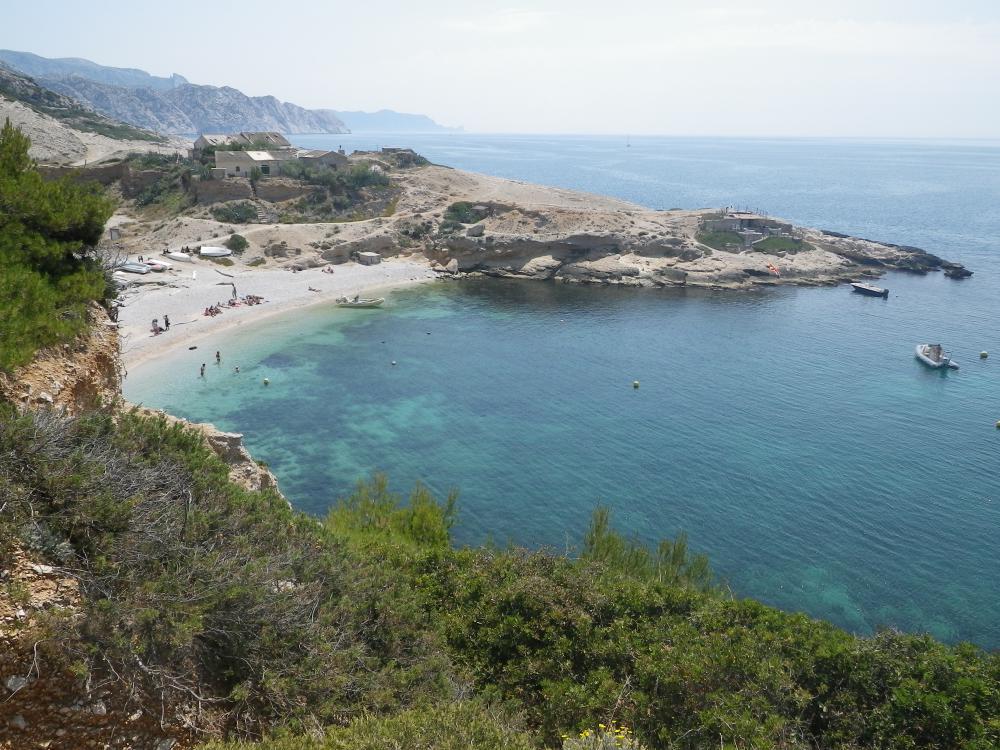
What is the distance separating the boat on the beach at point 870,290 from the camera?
67875mm

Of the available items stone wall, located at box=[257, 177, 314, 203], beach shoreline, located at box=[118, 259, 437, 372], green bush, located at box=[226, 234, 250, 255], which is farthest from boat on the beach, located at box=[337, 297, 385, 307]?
stone wall, located at box=[257, 177, 314, 203]

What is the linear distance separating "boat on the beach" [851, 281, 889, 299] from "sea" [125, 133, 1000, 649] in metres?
0.96

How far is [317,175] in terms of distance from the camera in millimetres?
83062

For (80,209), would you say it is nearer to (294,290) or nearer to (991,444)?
(991,444)

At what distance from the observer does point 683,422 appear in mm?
38188

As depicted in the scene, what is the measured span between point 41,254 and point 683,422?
3236 cm

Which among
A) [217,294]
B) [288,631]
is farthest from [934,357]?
[217,294]

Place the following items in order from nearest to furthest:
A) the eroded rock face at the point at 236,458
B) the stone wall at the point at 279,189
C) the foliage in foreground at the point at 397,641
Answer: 1. the foliage in foreground at the point at 397,641
2. the eroded rock face at the point at 236,458
3. the stone wall at the point at 279,189

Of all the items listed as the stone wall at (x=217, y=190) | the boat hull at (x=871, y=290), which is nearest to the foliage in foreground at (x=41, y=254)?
the stone wall at (x=217, y=190)

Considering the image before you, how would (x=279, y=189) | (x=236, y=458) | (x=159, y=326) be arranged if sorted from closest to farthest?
(x=236, y=458), (x=159, y=326), (x=279, y=189)

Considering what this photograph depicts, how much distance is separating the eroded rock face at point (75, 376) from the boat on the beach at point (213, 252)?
52.4m

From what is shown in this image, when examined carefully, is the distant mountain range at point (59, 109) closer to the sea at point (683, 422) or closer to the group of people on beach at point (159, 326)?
the group of people on beach at point (159, 326)

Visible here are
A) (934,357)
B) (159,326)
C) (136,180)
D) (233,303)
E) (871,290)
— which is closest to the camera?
(934,357)

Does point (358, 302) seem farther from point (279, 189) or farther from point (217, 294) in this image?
point (279, 189)
